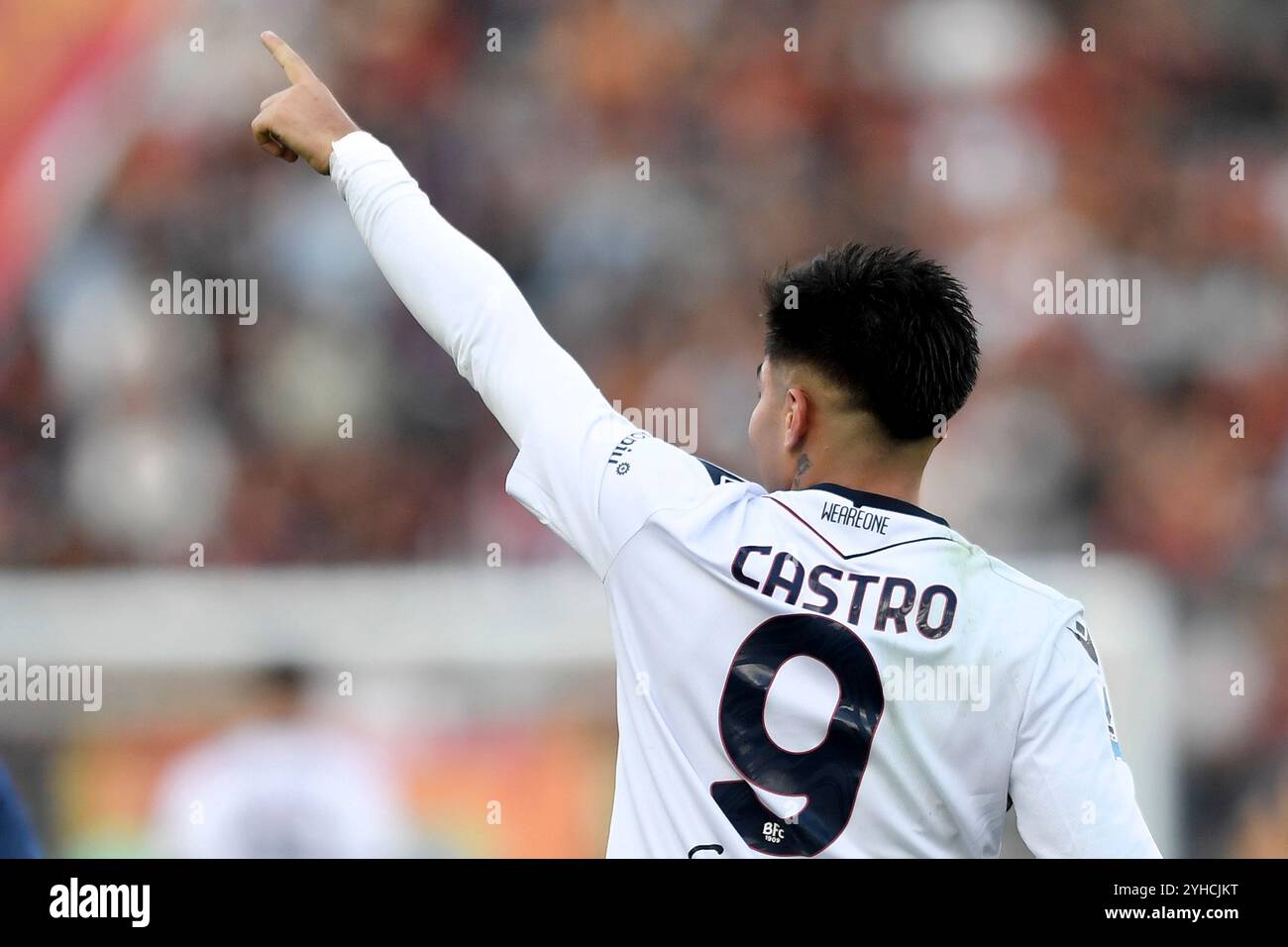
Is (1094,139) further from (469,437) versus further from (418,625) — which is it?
(418,625)

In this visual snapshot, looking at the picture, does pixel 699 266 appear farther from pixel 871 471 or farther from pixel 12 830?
pixel 12 830

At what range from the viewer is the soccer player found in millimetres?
1297

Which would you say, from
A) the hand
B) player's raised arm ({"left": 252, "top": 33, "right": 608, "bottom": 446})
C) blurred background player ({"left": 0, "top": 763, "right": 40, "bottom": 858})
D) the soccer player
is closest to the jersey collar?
the soccer player

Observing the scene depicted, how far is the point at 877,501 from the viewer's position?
139 cm

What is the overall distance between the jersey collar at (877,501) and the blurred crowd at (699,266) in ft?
8.17

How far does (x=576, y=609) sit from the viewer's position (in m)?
3.71

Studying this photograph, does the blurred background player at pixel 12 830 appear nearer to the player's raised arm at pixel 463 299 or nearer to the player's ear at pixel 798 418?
the player's raised arm at pixel 463 299

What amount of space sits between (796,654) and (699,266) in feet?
9.90

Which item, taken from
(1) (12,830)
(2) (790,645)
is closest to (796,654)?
(2) (790,645)

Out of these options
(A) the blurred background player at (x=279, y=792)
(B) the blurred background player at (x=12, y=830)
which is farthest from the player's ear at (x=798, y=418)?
(A) the blurred background player at (x=279, y=792)

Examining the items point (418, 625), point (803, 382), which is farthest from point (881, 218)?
point (803, 382)

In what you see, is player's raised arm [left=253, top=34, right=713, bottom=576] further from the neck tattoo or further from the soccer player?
the neck tattoo

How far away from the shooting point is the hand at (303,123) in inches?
57.2
